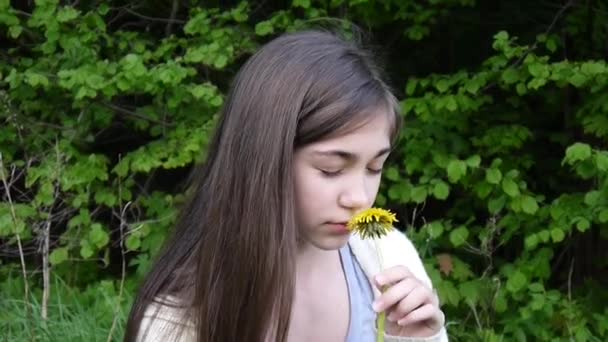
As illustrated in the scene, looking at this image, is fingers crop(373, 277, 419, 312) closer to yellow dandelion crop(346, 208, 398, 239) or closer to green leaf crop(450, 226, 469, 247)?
yellow dandelion crop(346, 208, 398, 239)

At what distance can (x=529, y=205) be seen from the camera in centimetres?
374

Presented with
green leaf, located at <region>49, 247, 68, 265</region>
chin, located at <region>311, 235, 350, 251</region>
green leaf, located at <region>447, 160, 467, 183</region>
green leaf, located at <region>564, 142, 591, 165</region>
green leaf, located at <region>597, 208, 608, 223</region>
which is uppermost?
chin, located at <region>311, 235, 350, 251</region>

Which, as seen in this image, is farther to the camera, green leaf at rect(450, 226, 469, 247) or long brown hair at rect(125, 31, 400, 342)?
green leaf at rect(450, 226, 469, 247)

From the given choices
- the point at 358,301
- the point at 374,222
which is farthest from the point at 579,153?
the point at 374,222

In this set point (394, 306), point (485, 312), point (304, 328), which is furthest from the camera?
point (485, 312)

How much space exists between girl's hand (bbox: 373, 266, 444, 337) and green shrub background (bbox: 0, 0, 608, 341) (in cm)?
191

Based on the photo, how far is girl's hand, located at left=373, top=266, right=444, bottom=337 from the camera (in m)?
1.47

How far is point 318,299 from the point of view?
5.90 feet

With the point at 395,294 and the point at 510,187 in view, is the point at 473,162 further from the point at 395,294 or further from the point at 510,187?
the point at 395,294

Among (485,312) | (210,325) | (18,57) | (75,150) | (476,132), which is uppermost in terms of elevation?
(210,325)

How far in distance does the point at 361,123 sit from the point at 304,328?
409 millimetres

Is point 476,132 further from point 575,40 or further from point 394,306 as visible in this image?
point 394,306

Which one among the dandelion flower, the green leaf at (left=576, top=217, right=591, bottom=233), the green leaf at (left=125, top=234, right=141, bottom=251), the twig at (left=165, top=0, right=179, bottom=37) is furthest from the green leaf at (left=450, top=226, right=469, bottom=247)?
the dandelion flower

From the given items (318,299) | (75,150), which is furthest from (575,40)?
(318,299)
